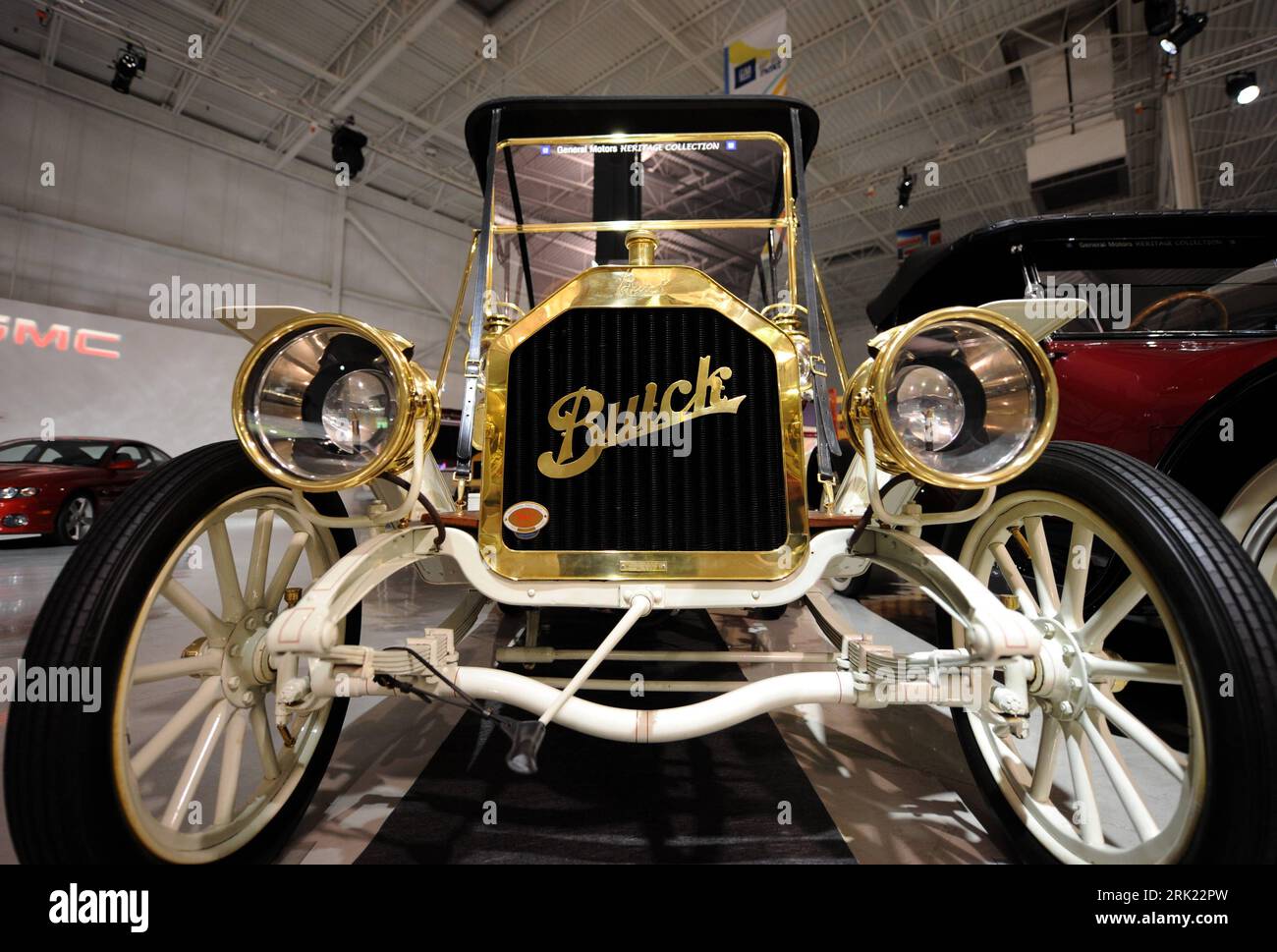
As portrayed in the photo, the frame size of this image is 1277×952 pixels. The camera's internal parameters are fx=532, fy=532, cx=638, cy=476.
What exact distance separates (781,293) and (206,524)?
1.99m

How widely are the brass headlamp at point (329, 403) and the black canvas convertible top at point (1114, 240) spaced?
2503 mm

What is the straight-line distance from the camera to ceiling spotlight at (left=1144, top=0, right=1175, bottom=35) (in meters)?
4.86

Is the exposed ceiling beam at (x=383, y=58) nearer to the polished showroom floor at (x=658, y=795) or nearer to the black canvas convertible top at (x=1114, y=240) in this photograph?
the black canvas convertible top at (x=1114, y=240)

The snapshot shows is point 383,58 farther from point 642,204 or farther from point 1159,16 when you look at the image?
point 1159,16

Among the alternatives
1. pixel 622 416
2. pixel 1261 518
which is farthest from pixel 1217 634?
pixel 1261 518

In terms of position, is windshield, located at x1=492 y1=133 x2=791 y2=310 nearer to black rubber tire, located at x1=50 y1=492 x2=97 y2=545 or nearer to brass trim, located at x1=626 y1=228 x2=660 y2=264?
brass trim, located at x1=626 y1=228 x2=660 y2=264

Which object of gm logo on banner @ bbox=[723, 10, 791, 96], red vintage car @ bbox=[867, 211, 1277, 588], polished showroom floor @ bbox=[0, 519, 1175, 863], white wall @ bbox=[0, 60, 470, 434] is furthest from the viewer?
white wall @ bbox=[0, 60, 470, 434]

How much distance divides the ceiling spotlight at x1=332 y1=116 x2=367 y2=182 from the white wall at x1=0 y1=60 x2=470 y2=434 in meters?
2.83

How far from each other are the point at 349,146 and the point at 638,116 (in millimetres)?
7305

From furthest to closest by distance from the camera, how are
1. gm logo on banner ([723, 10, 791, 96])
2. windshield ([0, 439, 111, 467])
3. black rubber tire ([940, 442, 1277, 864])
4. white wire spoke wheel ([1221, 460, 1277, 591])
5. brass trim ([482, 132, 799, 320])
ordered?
1. windshield ([0, 439, 111, 467])
2. gm logo on banner ([723, 10, 791, 96])
3. brass trim ([482, 132, 799, 320])
4. white wire spoke wheel ([1221, 460, 1277, 591])
5. black rubber tire ([940, 442, 1277, 864])

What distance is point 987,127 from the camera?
7805 millimetres

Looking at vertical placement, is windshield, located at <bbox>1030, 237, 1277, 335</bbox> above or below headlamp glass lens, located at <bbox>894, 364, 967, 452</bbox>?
above

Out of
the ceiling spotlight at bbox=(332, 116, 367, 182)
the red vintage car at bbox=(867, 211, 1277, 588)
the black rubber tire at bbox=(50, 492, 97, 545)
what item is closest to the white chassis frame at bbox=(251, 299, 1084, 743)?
the red vintage car at bbox=(867, 211, 1277, 588)
